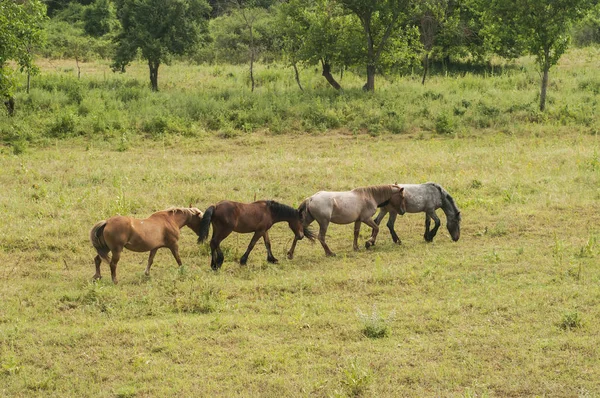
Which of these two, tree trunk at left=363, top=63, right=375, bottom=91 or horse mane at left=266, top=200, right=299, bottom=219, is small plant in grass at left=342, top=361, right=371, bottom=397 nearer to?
horse mane at left=266, top=200, right=299, bottom=219

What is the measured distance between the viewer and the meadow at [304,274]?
881 centimetres

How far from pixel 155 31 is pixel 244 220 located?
1932cm

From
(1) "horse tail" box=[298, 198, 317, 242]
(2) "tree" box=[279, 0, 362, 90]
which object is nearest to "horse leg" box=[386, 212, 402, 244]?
(1) "horse tail" box=[298, 198, 317, 242]

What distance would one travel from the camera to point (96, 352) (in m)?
9.41

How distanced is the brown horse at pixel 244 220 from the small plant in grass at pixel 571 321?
5194 millimetres

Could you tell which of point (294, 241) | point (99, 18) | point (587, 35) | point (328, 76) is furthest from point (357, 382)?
point (99, 18)

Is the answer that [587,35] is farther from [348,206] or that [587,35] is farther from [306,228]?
[306,228]

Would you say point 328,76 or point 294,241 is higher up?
point 328,76

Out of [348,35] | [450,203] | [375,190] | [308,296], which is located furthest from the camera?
[348,35]

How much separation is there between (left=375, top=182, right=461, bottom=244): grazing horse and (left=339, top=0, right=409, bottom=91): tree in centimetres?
1466

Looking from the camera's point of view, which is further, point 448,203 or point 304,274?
point 448,203

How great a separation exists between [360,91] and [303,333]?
785 inches

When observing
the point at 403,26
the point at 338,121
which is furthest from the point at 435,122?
the point at 403,26

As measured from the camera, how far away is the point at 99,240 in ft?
38.9
